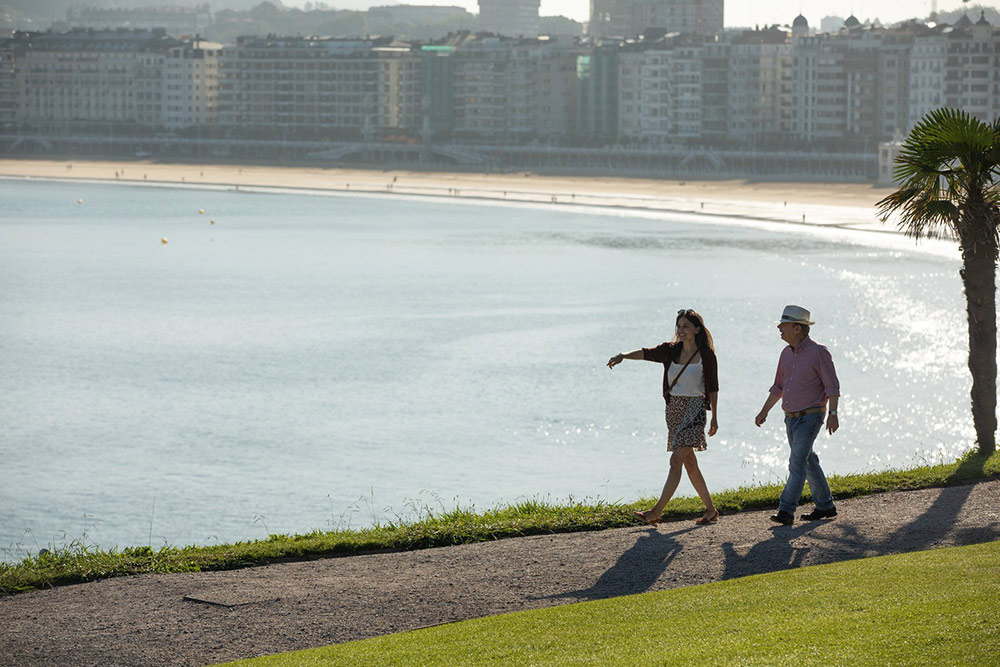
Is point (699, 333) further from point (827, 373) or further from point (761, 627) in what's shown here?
point (761, 627)

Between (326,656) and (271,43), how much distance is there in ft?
640

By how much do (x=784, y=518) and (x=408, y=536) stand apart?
3231 millimetres

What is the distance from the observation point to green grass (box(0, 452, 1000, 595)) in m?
11.5

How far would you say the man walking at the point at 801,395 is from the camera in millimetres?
12305

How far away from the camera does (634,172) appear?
476ft

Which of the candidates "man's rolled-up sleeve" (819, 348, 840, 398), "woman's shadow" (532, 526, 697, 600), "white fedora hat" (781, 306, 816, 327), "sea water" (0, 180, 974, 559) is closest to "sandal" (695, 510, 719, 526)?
"woman's shadow" (532, 526, 697, 600)

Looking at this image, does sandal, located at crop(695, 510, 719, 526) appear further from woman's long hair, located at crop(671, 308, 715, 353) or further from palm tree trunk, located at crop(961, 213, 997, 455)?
palm tree trunk, located at crop(961, 213, 997, 455)

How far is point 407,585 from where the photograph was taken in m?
11.0

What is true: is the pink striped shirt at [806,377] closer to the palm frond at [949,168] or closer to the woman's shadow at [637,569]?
the woman's shadow at [637,569]

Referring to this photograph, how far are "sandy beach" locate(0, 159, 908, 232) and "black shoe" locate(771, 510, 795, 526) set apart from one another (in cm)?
6983

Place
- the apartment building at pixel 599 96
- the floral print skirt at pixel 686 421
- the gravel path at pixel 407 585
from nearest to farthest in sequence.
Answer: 1. the gravel path at pixel 407 585
2. the floral print skirt at pixel 686 421
3. the apartment building at pixel 599 96

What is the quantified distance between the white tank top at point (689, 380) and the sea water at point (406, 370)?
9291 mm

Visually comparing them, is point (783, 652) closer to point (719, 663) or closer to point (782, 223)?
point (719, 663)

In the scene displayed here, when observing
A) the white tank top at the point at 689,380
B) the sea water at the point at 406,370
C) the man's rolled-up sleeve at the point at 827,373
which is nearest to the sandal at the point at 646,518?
the white tank top at the point at 689,380
